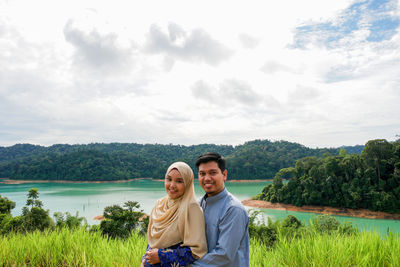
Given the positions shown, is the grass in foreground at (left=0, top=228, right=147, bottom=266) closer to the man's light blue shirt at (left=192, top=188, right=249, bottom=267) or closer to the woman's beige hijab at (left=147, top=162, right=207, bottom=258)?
the woman's beige hijab at (left=147, top=162, right=207, bottom=258)

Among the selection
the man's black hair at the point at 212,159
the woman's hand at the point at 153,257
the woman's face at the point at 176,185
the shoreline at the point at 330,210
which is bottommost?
the shoreline at the point at 330,210

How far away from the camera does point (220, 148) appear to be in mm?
81625

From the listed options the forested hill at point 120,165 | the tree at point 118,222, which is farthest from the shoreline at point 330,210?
the forested hill at point 120,165

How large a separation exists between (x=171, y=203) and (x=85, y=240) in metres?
1.89

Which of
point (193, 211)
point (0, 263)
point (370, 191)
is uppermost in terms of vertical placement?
point (193, 211)

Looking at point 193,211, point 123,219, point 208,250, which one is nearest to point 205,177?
point 193,211

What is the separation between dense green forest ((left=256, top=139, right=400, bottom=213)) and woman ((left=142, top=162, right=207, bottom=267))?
26.2 metres

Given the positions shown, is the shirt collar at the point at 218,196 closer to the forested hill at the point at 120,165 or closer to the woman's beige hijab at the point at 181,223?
the woman's beige hijab at the point at 181,223

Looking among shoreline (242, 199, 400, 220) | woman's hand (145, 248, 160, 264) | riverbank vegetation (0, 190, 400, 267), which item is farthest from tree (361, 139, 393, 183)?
woman's hand (145, 248, 160, 264)

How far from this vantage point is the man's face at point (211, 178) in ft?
5.10

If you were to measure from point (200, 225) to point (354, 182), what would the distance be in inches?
1090

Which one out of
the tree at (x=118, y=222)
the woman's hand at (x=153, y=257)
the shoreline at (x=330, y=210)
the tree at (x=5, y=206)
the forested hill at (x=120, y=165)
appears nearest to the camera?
the woman's hand at (x=153, y=257)

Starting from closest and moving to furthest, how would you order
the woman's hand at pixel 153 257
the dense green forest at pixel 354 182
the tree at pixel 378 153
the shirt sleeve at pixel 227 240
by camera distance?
1. the shirt sleeve at pixel 227 240
2. the woman's hand at pixel 153 257
3. the dense green forest at pixel 354 182
4. the tree at pixel 378 153

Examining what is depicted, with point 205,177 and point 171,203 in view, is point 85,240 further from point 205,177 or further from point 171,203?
point 205,177
